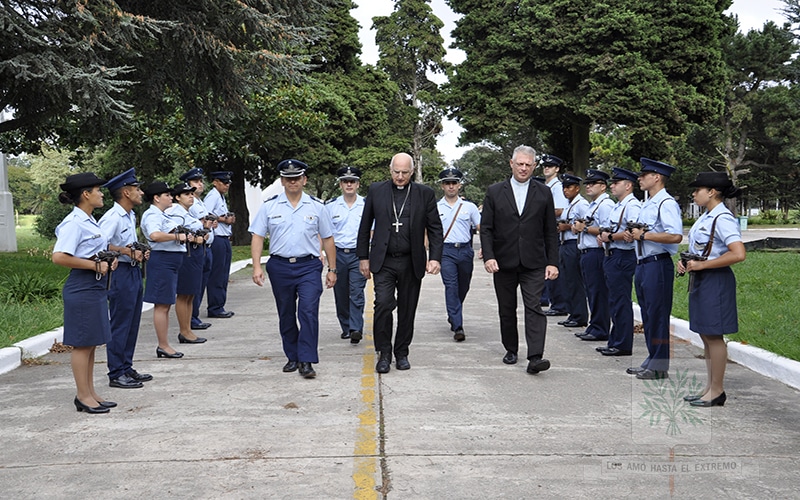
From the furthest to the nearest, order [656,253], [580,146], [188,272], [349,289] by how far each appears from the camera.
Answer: [580,146] → [349,289] → [188,272] → [656,253]

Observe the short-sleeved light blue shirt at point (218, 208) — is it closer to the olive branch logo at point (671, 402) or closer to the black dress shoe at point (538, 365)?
the black dress shoe at point (538, 365)

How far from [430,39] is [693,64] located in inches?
922

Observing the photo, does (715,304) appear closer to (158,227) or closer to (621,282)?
(621,282)

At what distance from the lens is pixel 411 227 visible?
24.6 feet

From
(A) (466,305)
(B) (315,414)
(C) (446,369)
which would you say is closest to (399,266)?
(C) (446,369)

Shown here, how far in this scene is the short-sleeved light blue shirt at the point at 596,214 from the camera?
29.5 ft

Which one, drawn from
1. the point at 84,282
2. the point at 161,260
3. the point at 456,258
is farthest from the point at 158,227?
the point at 456,258

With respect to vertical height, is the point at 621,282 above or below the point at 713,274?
below

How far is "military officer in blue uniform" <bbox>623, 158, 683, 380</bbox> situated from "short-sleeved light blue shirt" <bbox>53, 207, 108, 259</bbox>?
180 inches

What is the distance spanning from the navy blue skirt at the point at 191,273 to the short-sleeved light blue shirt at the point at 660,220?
5.03 metres

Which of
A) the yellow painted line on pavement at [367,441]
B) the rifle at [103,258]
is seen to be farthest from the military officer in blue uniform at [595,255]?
the rifle at [103,258]

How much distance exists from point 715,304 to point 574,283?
4.43 meters

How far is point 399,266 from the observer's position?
7.52 meters

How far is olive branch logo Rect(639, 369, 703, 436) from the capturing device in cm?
571
